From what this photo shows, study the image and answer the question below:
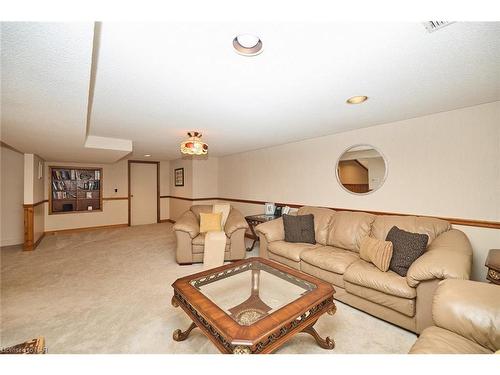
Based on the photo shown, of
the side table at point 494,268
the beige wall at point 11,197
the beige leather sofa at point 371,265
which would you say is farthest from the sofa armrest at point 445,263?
the beige wall at point 11,197

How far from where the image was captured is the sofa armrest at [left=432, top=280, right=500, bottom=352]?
102cm

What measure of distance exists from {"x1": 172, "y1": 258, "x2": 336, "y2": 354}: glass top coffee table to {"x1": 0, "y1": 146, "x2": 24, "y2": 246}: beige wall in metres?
4.78

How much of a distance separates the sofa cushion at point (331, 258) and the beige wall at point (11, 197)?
5.67 m

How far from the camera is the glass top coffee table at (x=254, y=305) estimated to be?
1115 mm

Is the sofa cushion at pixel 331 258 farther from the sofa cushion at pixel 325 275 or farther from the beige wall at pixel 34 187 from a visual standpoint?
the beige wall at pixel 34 187

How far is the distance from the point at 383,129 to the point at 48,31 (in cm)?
324

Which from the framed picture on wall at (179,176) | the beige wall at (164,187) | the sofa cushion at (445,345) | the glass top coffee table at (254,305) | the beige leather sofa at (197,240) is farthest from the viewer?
the beige wall at (164,187)

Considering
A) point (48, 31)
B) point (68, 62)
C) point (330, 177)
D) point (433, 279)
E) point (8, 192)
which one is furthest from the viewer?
point (8, 192)

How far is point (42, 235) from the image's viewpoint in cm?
469

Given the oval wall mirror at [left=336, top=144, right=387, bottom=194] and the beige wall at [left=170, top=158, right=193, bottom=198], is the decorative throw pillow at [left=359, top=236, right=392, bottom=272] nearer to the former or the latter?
the oval wall mirror at [left=336, top=144, right=387, bottom=194]

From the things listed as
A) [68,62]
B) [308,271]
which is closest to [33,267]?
[68,62]

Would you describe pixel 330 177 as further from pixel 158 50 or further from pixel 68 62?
pixel 68 62

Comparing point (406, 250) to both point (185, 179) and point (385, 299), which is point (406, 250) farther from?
point (185, 179)

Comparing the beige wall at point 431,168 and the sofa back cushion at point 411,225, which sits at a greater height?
the beige wall at point 431,168
